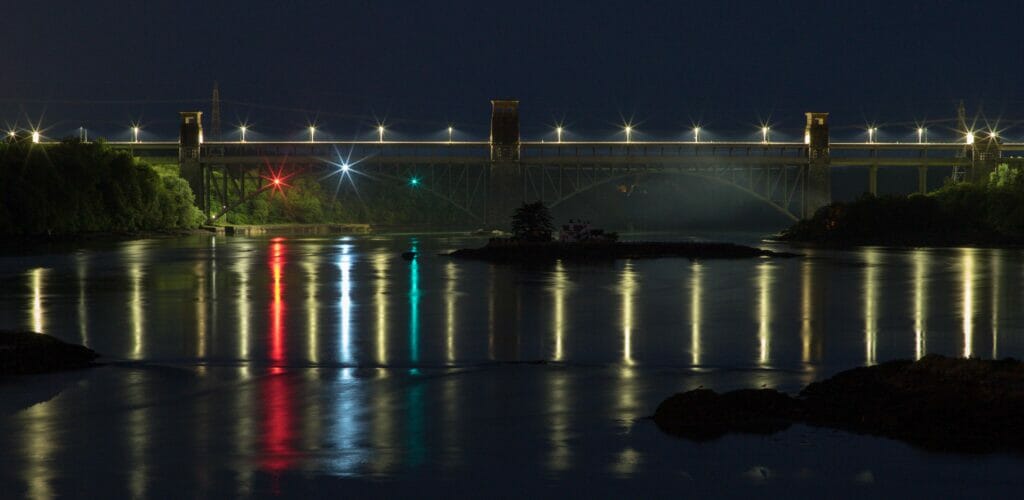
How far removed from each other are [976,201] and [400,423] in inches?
3069

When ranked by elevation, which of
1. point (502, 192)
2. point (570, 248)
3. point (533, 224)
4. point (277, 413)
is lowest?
point (277, 413)

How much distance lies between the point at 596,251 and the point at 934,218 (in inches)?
1478

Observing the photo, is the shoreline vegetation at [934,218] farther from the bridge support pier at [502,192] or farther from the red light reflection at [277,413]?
the red light reflection at [277,413]

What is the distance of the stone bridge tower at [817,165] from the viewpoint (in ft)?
393

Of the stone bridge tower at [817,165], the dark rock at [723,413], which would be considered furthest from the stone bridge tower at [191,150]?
the dark rock at [723,413]

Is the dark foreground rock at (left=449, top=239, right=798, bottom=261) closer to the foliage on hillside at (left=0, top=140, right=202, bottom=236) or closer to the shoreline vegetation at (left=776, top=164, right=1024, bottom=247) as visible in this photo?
the shoreline vegetation at (left=776, top=164, right=1024, bottom=247)

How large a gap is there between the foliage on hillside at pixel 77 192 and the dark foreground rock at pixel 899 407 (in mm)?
66598

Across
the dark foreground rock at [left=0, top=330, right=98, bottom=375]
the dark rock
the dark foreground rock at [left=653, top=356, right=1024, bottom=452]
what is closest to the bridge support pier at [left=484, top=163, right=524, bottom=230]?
the dark foreground rock at [left=0, top=330, right=98, bottom=375]

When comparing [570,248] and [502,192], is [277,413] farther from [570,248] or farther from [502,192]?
[502,192]

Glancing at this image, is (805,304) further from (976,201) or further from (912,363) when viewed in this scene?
(976,201)

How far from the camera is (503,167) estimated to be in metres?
121

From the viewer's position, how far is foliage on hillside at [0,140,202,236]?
74438mm

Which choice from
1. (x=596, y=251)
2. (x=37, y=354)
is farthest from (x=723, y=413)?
(x=596, y=251)

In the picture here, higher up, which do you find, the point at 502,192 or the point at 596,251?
the point at 502,192
